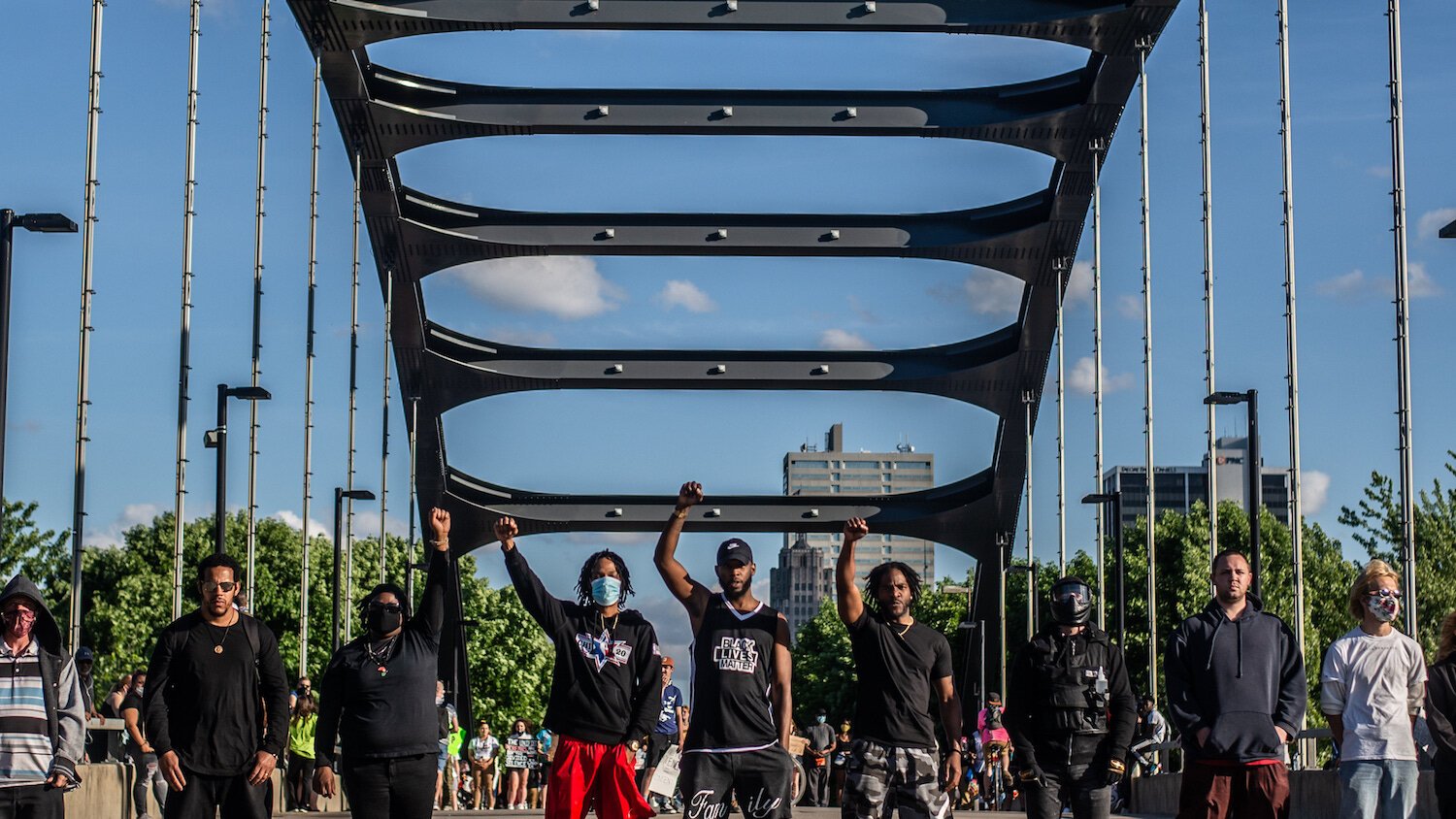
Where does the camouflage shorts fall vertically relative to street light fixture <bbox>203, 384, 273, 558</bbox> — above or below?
below

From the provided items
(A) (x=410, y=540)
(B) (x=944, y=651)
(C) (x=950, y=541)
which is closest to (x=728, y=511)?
(C) (x=950, y=541)

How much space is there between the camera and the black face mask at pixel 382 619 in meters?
10.5

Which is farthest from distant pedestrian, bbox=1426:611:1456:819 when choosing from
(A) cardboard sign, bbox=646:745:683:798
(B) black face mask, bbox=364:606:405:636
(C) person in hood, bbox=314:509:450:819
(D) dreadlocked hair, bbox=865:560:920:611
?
(A) cardboard sign, bbox=646:745:683:798

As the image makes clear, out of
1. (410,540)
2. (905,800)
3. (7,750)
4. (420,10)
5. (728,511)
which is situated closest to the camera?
(7,750)

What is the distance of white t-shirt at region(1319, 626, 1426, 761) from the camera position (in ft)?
33.7

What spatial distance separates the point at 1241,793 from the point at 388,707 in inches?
161

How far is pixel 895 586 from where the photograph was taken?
11.0 metres

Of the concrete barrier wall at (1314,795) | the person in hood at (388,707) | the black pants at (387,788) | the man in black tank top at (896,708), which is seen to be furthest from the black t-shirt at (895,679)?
the concrete barrier wall at (1314,795)

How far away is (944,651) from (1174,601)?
167 feet

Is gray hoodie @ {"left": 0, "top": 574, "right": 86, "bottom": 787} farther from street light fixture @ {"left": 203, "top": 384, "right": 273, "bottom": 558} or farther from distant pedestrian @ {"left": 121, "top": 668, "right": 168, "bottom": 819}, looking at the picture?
street light fixture @ {"left": 203, "top": 384, "right": 273, "bottom": 558}

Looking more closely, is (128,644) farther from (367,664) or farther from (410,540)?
(367,664)

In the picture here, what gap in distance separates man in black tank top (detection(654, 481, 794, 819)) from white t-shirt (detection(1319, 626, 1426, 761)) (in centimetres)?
272

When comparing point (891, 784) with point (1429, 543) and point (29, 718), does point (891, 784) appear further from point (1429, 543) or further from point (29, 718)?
point (1429, 543)

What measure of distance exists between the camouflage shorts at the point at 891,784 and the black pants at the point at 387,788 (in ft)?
7.09
